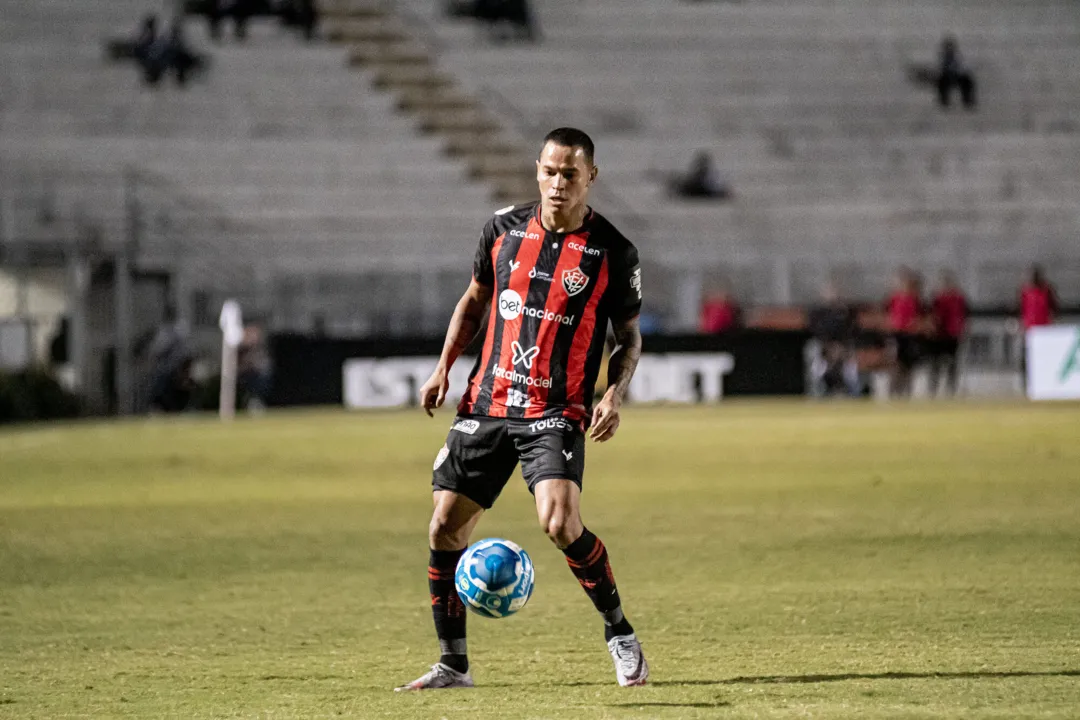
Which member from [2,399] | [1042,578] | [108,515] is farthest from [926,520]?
[2,399]

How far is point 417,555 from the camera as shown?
11305mm

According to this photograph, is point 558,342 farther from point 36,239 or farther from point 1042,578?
point 36,239

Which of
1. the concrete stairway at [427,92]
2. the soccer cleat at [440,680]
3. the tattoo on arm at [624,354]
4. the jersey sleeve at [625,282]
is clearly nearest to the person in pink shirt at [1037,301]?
the concrete stairway at [427,92]

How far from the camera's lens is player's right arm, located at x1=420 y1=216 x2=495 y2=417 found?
22.4ft

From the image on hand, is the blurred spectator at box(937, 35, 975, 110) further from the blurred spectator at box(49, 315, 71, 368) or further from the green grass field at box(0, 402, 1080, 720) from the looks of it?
the green grass field at box(0, 402, 1080, 720)

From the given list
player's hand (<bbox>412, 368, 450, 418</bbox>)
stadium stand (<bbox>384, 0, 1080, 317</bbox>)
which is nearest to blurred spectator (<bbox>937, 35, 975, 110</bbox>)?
stadium stand (<bbox>384, 0, 1080, 317</bbox>)

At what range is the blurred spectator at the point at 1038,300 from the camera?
30.2 metres

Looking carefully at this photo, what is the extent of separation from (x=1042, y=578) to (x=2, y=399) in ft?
73.1

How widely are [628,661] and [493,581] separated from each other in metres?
0.57

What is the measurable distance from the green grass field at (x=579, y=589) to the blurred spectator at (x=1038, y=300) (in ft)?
35.1

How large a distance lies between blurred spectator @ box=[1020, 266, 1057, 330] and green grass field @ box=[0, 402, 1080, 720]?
1071 centimetres

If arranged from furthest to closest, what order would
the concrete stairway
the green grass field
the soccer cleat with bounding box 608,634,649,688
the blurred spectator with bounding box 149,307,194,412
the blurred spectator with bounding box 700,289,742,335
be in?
1. the concrete stairway
2. the blurred spectator with bounding box 700,289,742,335
3. the blurred spectator with bounding box 149,307,194,412
4. the soccer cleat with bounding box 608,634,649,688
5. the green grass field

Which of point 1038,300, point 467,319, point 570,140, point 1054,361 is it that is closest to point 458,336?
point 467,319

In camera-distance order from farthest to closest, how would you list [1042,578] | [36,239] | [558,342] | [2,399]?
[36,239], [2,399], [1042,578], [558,342]
